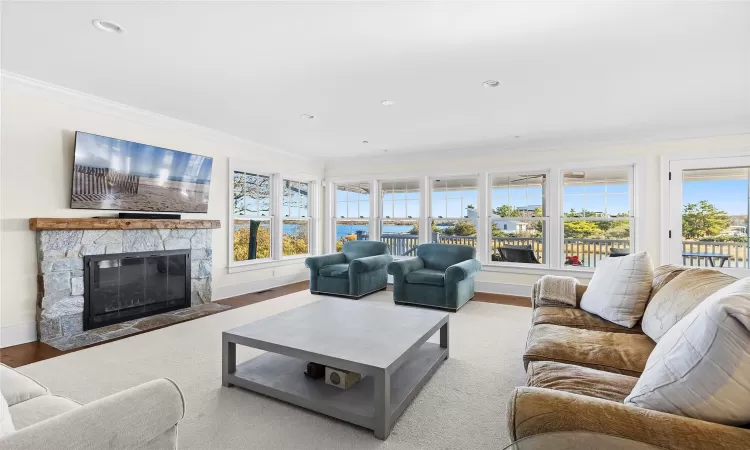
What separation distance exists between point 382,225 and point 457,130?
2.63 meters

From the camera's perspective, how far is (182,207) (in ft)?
14.6

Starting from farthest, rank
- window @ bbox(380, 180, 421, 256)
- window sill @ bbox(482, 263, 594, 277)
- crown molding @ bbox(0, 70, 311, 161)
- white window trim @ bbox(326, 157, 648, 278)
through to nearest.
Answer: window @ bbox(380, 180, 421, 256) < window sill @ bbox(482, 263, 594, 277) < white window trim @ bbox(326, 157, 648, 278) < crown molding @ bbox(0, 70, 311, 161)

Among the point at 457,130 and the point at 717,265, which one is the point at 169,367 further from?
the point at 717,265

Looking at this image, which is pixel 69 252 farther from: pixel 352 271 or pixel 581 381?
pixel 581 381

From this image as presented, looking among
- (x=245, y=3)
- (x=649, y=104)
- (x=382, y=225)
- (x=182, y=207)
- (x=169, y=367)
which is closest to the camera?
(x=245, y=3)

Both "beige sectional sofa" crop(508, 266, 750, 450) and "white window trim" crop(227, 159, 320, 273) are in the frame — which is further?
"white window trim" crop(227, 159, 320, 273)

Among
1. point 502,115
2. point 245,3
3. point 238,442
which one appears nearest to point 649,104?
point 502,115

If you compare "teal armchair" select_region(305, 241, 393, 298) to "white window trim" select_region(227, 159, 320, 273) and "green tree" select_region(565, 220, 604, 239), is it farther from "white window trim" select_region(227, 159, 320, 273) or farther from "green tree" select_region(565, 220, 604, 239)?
"green tree" select_region(565, 220, 604, 239)

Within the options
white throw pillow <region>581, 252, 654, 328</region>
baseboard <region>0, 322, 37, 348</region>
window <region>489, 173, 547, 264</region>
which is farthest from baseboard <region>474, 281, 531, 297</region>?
baseboard <region>0, 322, 37, 348</region>

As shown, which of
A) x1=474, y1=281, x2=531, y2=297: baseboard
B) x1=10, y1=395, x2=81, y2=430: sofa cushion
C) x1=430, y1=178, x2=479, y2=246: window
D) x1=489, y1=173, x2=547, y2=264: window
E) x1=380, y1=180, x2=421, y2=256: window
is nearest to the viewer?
x1=10, y1=395, x2=81, y2=430: sofa cushion

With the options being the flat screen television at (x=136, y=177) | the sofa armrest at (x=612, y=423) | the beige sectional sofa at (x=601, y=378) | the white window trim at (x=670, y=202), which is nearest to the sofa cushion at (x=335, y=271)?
the flat screen television at (x=136, y=177)

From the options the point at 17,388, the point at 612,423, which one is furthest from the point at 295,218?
the point at 612,423

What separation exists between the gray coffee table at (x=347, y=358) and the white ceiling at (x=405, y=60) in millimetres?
1988

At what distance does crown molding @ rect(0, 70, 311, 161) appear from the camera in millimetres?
3018
